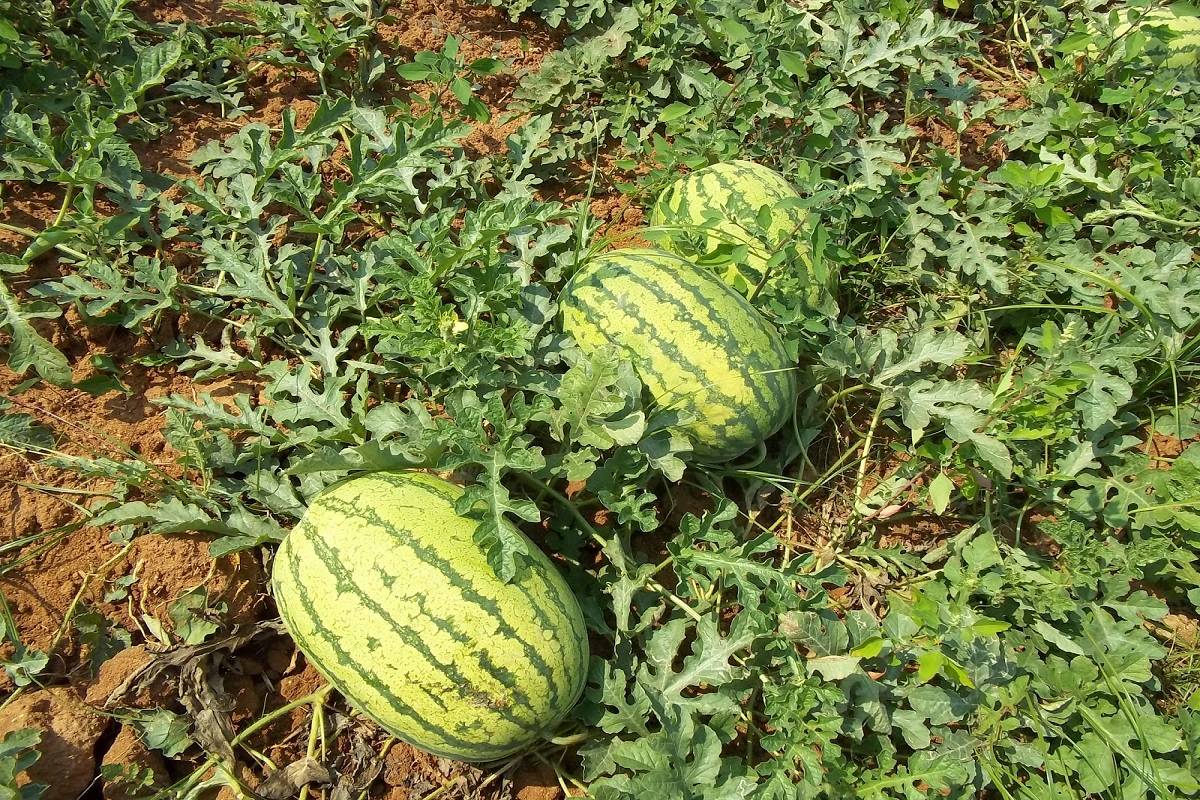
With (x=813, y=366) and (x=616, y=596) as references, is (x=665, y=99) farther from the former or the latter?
(x=616, y=596)

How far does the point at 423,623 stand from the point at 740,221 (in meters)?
1.86

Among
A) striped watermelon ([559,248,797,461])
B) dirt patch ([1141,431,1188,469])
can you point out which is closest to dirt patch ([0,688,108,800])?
striped watermelon ([559,248,797,461])

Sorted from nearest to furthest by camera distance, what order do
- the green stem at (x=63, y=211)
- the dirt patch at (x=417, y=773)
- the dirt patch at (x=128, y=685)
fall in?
the dirt patch at (x=128, y=685) → the dirt patch at (x=417, y=773) → the green stem at (x=63, y=211)

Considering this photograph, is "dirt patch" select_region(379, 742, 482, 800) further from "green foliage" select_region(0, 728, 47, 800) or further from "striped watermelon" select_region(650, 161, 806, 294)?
"striped watermelon" select_region(650, 161, 806, 294)

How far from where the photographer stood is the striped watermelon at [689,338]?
2.51m

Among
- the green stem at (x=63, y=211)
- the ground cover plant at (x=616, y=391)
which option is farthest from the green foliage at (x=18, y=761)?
the green stem at (x=63, y=211)

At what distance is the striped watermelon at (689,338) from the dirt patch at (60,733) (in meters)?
1.90

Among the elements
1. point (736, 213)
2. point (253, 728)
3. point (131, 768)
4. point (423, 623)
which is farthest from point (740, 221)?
point (131, 768)

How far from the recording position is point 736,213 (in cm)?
287

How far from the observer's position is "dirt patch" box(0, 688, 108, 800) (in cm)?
212

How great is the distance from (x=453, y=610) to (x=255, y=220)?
1.86 m

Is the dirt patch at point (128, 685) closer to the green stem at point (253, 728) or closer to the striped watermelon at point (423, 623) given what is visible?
the green stem at point (253, 728)

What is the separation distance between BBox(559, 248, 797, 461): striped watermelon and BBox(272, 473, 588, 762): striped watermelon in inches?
29.9

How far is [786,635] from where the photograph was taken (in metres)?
2.35
